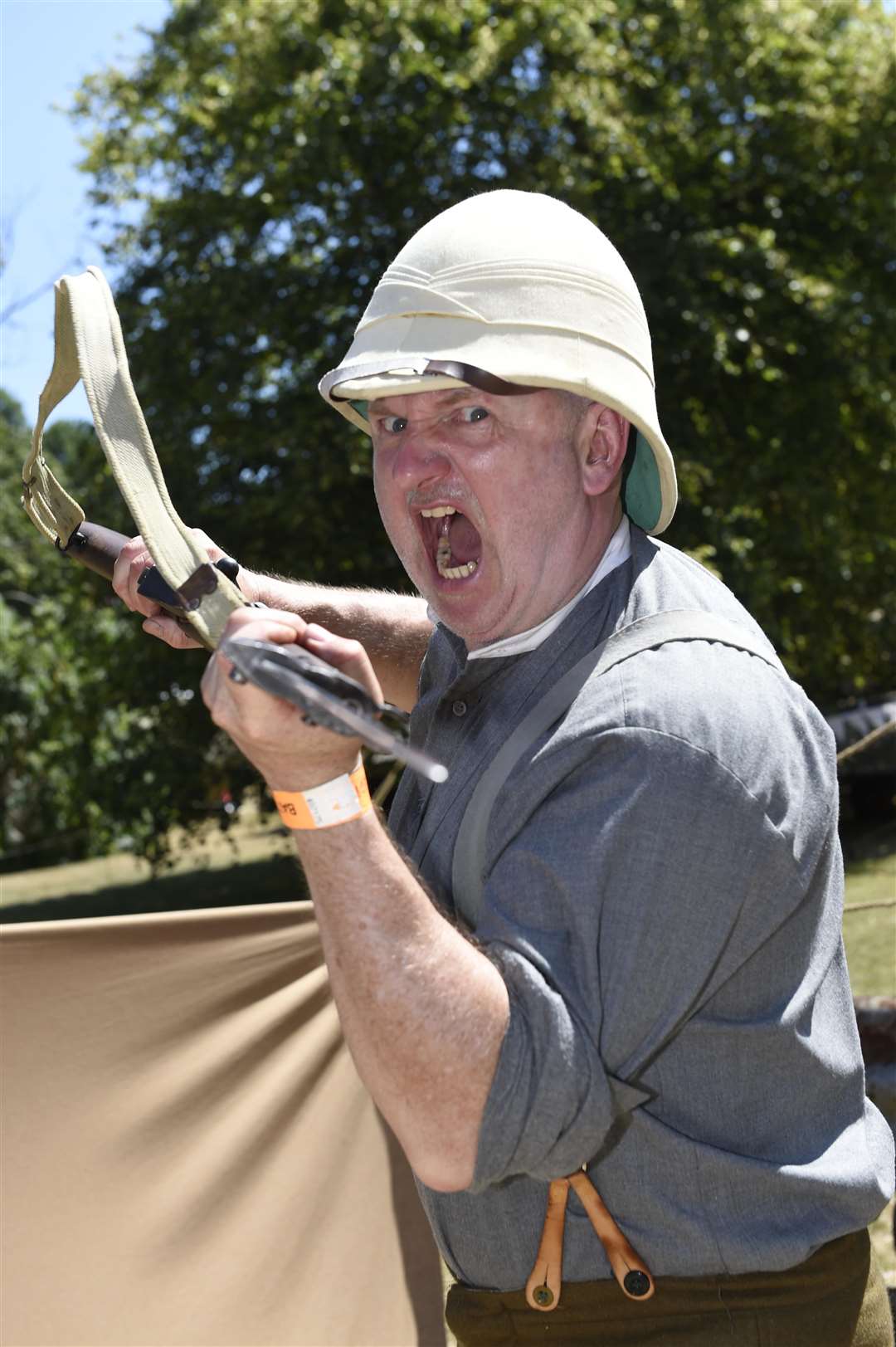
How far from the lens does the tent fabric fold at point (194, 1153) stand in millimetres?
3004

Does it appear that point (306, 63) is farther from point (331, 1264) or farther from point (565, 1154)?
point (565, 1154)

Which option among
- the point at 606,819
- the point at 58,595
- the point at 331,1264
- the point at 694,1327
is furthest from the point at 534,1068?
the point at 58,595

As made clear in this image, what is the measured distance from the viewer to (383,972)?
4.33ft

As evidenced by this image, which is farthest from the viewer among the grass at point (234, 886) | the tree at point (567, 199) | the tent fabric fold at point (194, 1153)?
the tree at point (567, 199)

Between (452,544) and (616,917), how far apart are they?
2.01ft

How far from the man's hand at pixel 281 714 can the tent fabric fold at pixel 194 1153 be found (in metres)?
1.95

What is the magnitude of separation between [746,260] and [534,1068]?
12248 millimetres

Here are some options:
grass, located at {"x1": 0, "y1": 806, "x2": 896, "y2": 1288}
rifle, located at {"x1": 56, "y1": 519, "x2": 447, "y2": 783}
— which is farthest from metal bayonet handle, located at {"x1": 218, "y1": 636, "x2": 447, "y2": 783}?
grass, located at {"x1": 0, "y1": 806, "x2": 896, "y2": 1288}

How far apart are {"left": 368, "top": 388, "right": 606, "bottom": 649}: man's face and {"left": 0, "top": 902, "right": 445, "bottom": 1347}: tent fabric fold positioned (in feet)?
5.54

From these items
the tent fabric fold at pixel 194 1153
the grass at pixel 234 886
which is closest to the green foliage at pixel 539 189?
the grass at pixel 234 886

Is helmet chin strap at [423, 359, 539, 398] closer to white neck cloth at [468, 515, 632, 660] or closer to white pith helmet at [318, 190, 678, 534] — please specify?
white pith helmet at [318, 190, 678, 534]

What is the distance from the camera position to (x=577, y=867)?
1412 mm

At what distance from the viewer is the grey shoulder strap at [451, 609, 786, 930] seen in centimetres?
159

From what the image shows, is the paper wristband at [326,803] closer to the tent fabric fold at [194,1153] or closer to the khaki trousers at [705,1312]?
the khaki trousers at [705,1312]
